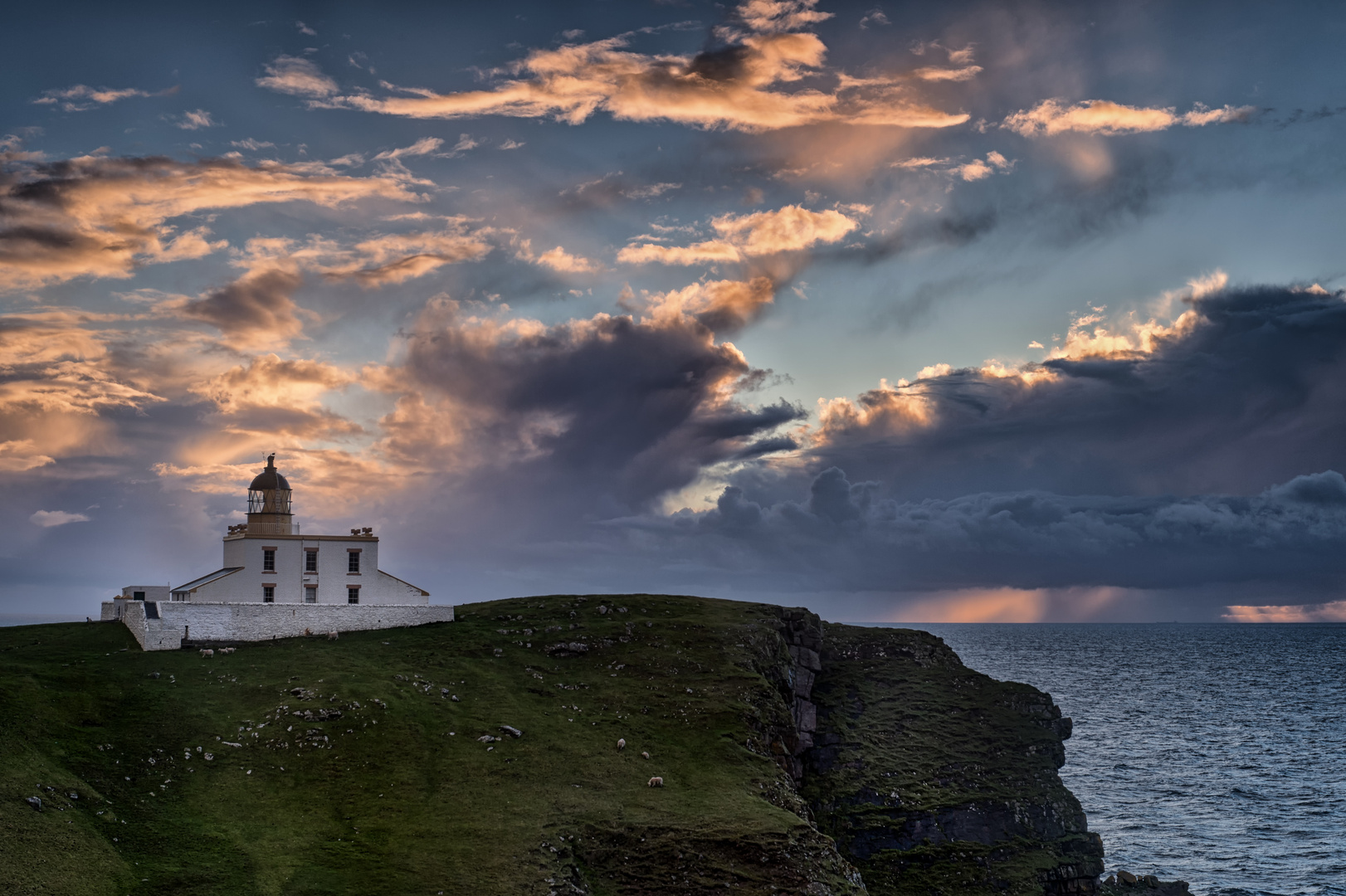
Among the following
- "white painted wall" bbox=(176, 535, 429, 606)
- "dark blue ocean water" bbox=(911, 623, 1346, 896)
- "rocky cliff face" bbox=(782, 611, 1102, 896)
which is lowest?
"dark blue ocean water" bbox=(911, 623, 1346, 896)

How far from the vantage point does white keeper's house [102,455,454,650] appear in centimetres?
7744

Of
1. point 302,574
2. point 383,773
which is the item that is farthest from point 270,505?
point 383,773

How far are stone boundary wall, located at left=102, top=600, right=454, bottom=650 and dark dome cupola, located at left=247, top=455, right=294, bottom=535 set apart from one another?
10.1m

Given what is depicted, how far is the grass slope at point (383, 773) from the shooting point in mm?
48688

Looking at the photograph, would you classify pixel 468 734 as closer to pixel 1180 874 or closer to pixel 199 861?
pixel 199 861

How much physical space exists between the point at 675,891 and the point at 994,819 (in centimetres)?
3866

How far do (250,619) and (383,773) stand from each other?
25.6 m

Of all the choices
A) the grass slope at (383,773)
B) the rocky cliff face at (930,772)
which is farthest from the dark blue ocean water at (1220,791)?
the grass slope at (383,773)

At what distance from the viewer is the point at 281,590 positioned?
279ft

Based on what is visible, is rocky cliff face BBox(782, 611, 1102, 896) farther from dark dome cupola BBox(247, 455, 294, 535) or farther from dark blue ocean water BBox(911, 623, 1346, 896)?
dark dome cupola BBox(247, 455, 294, 535)

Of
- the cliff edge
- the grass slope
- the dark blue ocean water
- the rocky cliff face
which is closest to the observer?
the grass slope

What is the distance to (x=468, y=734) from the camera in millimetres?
65438

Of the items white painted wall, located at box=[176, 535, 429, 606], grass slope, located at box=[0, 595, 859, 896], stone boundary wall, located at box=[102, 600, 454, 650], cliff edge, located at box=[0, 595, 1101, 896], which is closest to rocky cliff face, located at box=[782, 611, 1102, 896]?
cliff edge, located at box=[0, 595, 1101, 896]

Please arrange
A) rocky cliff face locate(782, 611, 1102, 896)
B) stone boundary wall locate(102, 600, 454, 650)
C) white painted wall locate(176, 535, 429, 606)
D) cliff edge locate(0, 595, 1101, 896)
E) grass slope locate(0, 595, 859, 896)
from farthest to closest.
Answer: white painted wall locate(176, 535, 429, 606)
rocky cliff face locate(782, 611, 1102, 896)
stone boundary wall locate(102, 600, 454, 650)
cliff edge locate(0, 595, 1101, 896)
grass slope locate(0, 595, 859, 896)
